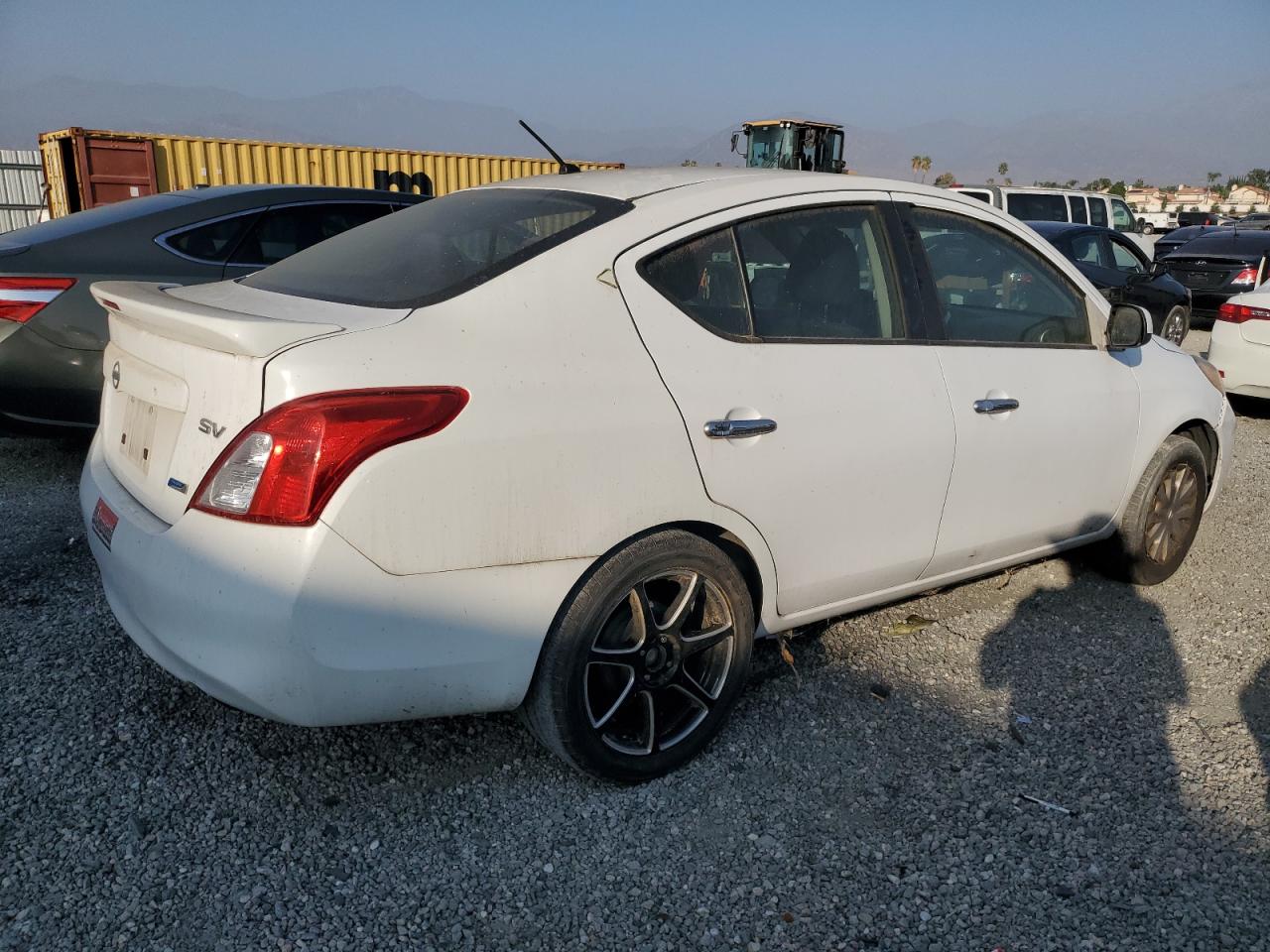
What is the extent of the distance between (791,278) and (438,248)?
1.07 meters

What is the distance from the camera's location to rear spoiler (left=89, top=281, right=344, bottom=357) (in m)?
2.19

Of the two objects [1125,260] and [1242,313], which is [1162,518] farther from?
[1125,260]

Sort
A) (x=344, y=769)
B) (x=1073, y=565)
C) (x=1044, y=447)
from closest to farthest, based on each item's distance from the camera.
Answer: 1. (x=344, y=769)
2. (x=1044, y=447)
3. (x=1073, y=565)

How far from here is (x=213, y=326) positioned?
2266 mm

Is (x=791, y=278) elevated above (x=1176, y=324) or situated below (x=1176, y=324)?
above

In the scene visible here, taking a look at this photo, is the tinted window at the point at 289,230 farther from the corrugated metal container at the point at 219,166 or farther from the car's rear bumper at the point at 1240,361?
the corrugated metal container at the point at 219,166

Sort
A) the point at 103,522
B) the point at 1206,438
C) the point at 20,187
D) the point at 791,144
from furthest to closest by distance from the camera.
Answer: the point at 791,144 < the point at 20,187 < the point at 1206,438 < the point at 103,522

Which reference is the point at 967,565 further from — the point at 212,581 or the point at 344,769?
the point at 212,581

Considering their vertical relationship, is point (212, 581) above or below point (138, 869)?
above

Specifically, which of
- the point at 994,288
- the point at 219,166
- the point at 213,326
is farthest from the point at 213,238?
the point at 219,166

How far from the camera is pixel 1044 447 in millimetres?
3479

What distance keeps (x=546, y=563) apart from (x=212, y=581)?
2.50 feet

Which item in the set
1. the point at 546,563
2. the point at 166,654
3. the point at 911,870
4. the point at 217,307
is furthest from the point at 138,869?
the point at 911,870

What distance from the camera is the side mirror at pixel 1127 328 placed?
12.2 feet
